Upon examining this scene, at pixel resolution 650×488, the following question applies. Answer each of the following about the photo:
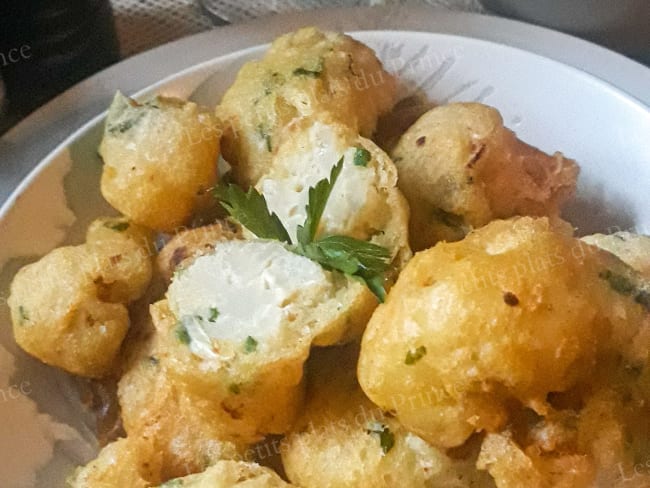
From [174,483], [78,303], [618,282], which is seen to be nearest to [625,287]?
[618,282]

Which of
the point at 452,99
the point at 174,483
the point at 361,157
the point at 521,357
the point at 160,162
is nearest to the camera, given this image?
the point at 521,357

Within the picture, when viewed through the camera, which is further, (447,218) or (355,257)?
(447,218)

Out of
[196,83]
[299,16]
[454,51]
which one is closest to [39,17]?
[196,83]

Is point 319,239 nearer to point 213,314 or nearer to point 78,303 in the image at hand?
point 213,314

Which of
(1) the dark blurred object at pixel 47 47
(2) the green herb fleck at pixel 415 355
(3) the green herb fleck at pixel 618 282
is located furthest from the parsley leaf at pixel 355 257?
(1) the dark blurred object at pixel 47 47

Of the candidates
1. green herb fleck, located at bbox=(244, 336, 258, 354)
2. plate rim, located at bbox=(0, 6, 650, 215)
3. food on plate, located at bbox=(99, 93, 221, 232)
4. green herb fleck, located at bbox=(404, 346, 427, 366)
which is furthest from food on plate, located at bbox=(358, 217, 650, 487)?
plate rim, located at bbox=(0, 6, 650, 215)

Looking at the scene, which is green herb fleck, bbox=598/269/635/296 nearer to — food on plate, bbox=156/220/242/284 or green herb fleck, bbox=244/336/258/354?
green herb fleck, bbox=244/336/258/354

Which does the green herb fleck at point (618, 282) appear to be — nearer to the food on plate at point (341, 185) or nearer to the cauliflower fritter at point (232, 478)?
the food on plate at point (341, 185)
